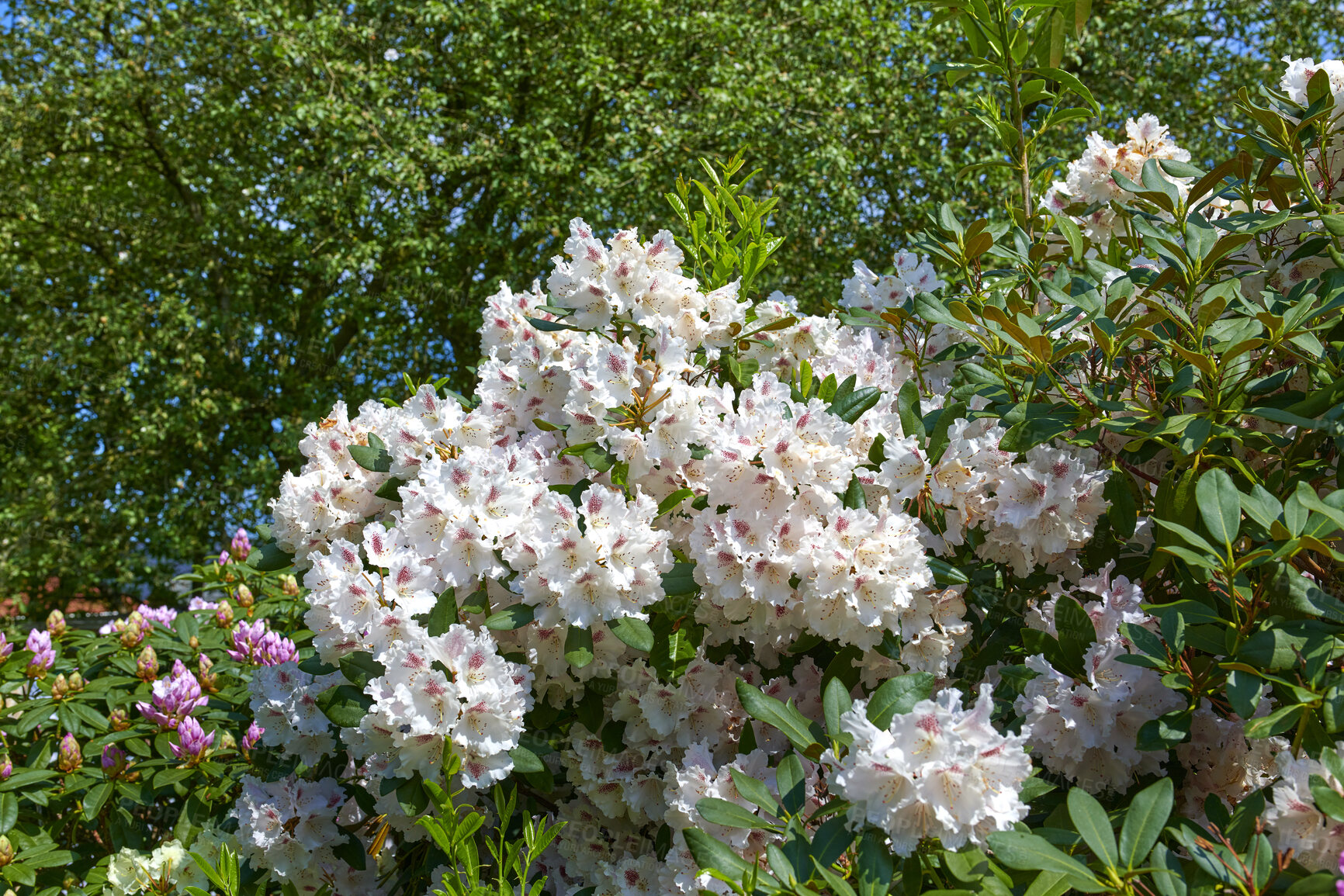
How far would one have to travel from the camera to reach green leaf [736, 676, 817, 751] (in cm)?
124

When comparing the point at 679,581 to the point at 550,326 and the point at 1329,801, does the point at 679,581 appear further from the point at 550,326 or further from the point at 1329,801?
the point at 1329,801

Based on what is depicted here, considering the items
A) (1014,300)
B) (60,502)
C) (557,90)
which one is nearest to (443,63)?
(557,90)

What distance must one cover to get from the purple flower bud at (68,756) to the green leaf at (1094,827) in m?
2.14

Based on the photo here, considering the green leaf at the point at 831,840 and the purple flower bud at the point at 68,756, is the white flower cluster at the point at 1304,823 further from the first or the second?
the purple flower bud at the point at 68,756

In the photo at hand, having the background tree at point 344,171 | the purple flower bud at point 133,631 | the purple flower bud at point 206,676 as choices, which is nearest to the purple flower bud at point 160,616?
the purple flower bud at point 133,631

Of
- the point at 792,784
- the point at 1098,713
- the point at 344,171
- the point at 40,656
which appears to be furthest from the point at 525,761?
the point at 344,171

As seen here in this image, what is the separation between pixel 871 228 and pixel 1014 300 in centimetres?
586

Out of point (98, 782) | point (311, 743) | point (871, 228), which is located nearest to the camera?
point (311, 743)

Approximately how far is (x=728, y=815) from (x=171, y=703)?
1637 mm

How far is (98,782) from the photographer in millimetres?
2207

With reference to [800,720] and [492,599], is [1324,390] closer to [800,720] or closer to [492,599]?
[800,720]

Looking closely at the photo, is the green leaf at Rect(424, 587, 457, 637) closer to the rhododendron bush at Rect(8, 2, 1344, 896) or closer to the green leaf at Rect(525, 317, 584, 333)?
the rhododendron bush at Rect(8, 2, 1344, 896)

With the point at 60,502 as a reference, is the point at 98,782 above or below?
below

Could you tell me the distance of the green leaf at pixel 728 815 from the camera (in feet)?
3.80
